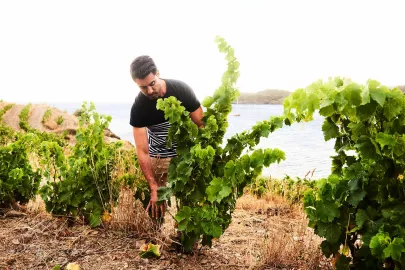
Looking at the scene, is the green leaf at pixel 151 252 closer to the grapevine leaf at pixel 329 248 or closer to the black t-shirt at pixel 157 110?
the black t-shirt at pixel 157 110

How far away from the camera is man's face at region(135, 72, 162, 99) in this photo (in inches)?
139

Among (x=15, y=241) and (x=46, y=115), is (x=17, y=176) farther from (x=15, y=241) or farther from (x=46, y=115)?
(x=46, y=115)

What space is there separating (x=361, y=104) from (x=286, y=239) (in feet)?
5.76

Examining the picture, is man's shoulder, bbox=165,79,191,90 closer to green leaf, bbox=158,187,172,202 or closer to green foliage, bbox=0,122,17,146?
green leaf, bbox=158,187,172,202

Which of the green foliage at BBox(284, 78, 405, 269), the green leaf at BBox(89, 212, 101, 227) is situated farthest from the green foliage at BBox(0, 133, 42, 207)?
the green foliage at BBox(284, 78, 405, 269)

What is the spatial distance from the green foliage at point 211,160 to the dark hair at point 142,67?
0.63 m

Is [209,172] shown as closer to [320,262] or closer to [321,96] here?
[321,96]

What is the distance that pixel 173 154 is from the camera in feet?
13.6

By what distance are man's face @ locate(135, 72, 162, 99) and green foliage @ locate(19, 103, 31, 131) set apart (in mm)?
14860

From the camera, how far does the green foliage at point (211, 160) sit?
2.80 m

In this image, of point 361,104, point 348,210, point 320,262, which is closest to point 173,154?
point 320,262

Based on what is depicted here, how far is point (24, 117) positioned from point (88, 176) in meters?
16.3

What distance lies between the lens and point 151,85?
3574mm

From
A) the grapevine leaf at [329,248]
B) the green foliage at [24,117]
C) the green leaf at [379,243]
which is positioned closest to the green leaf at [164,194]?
the grapevine leaf at [329,248]
